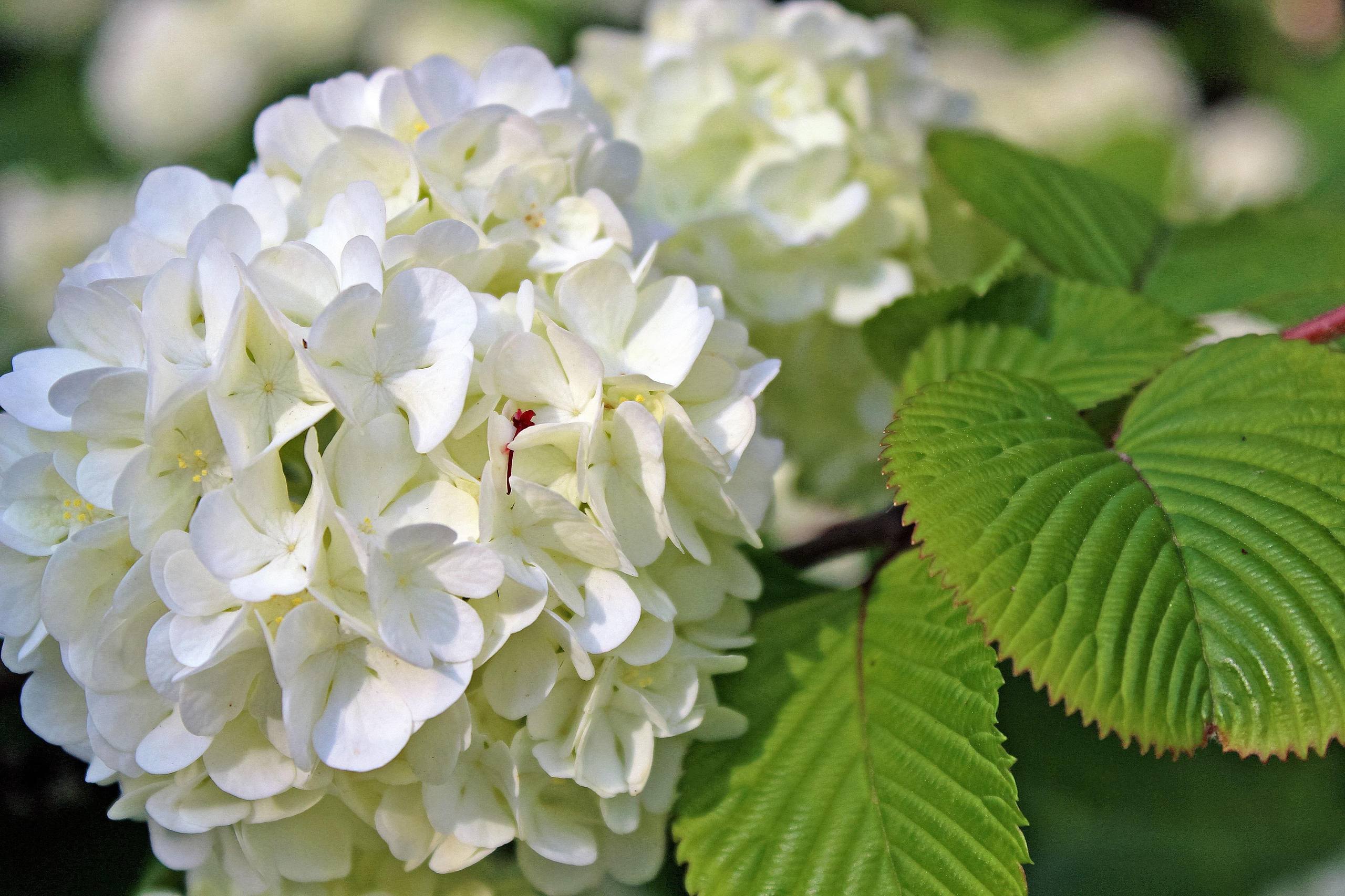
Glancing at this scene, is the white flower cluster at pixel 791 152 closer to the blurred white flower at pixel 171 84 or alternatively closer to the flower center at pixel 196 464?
the flower center at pixel 196 464

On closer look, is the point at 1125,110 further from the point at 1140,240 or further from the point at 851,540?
the point at 851,540

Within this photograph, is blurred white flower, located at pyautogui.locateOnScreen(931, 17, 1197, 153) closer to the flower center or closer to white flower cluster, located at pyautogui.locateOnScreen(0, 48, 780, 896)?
white flower cluster, located at pyautogui.locateOnScreen(0, 48, 780, 896)

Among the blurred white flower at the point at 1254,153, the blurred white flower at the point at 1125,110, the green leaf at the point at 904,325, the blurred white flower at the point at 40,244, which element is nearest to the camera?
the green leaf at the point at 904,325

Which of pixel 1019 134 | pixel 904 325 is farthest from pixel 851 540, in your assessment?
pixel 1019 134

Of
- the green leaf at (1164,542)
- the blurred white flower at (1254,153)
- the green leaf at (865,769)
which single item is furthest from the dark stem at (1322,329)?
the blurred white flower at (1254,153)

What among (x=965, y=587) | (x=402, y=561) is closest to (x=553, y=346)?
(x=402, y=561)
